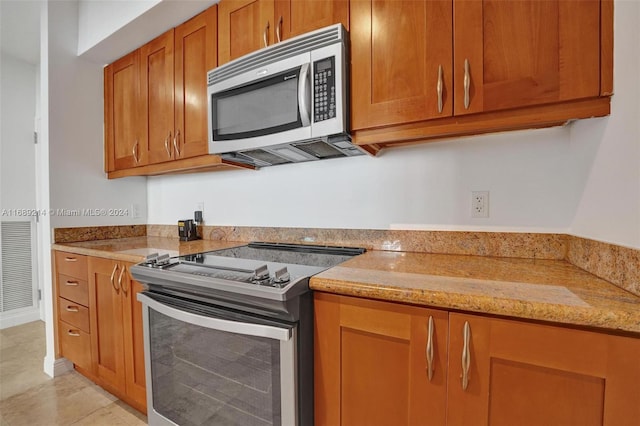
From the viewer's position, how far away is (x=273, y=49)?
1267 mm

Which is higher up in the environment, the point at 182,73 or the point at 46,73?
the point at 46,73

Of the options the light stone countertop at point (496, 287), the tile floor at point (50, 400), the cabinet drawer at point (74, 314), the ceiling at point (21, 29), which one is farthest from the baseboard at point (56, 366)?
the ceiling at point (21, 29)

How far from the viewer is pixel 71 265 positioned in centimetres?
186

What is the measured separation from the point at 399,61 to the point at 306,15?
51cm

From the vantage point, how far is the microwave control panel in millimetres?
1142

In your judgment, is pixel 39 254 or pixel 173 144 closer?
pixel 173 144

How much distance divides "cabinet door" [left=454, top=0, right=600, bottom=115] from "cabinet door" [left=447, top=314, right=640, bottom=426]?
0.69 metres

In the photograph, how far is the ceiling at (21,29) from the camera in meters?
2.17

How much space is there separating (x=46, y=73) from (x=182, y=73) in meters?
1.11

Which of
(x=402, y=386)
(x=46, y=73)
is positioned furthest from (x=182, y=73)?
(x=402, y=386)

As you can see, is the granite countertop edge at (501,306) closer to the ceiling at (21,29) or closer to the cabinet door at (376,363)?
the cabinet door at (376,363)

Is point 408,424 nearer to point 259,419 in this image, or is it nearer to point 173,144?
point 259,419

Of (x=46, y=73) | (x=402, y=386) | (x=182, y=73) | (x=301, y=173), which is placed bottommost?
(x=402, y=386)

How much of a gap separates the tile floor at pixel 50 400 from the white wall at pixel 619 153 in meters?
2.25
